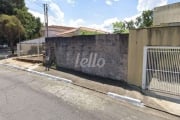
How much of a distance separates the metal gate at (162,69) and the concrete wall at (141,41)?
0.79 ft

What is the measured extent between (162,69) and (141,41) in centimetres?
→ 150

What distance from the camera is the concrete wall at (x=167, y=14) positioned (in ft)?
51.1

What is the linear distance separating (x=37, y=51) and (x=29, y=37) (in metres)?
12.2

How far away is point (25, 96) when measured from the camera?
7453mm

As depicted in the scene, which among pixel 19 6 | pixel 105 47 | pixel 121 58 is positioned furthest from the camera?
pixel 19 6

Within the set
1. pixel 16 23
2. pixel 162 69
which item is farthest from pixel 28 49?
pixel 162 69

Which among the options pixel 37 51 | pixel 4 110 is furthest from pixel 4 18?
pixel 4 110

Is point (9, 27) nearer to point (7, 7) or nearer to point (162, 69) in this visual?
point (7, 7)

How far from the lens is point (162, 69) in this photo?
8.00m

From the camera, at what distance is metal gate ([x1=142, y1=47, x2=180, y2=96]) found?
7.58 meters

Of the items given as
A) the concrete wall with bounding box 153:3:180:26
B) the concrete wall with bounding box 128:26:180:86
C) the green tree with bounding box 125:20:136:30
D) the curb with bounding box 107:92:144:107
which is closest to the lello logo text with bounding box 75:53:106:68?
the concrete wall with bounding box 128:26:180:86

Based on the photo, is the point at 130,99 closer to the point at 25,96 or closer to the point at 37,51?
the point at 25,96

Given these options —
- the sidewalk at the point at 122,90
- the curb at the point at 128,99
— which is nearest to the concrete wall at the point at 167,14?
the sidewalk at the point at 122,90

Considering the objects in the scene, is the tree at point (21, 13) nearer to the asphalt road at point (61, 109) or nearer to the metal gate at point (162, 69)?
the asphalt road at point (61, 109)
